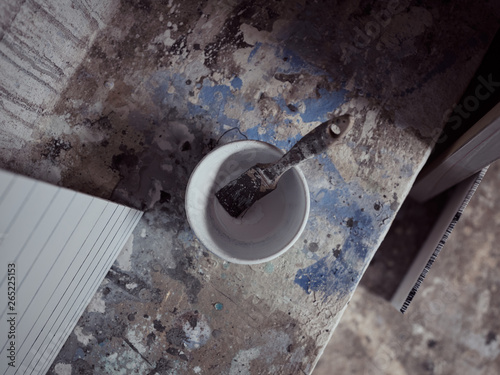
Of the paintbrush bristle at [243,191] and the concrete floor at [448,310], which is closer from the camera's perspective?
the paintbrush bristle at [243,191]

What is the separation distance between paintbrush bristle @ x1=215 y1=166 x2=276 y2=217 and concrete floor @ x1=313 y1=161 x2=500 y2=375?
847mm

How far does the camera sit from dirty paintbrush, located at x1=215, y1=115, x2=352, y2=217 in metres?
0.75

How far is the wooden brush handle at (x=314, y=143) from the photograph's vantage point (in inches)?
29.6

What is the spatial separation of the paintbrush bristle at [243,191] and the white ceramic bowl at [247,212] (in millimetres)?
41

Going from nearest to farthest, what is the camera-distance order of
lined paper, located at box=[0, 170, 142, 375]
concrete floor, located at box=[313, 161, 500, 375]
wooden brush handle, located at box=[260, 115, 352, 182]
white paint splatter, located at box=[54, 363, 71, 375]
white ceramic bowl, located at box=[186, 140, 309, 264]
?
lined paper, located at box=[0, 170, 142, 375] → wooden brush handle, located at box=[260, 115, 352, 182] → white ceramic bowl, located at box=[186, 140, 309, 264] → white paint splatter, located at box=[54, 363, 71, 375] → concrete floor, located at box=[313, 161, 500, 375]

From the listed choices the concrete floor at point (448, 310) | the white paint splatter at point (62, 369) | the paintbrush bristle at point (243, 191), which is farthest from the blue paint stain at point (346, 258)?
the white paint splatter at point (62, 369)

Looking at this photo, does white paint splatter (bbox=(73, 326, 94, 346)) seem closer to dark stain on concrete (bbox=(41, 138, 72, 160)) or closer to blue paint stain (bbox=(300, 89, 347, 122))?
dark stain on concrete (bbox=(41, 138, 72, 160))

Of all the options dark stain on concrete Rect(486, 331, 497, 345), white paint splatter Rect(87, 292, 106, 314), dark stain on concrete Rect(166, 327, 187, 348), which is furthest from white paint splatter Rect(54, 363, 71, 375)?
dark stain on concrete Rect(486, 331, 497, 345)

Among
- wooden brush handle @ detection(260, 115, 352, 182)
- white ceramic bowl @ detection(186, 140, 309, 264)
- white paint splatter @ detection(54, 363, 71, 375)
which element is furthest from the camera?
white paint splatter @ detection(54, 363, 71, 375)

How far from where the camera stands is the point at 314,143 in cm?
77

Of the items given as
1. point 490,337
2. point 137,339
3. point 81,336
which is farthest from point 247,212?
point 490,337

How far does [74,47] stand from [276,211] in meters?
0.71

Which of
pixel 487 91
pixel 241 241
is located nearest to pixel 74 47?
pixel 241 241

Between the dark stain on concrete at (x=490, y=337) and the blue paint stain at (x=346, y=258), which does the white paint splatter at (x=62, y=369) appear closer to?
the blue paint stain at (x=346, y=258)
